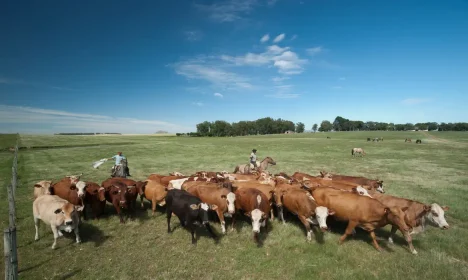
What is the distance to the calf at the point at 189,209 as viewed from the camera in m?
8.48

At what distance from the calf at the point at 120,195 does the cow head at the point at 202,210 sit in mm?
3488

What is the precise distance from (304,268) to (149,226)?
20.5 feet

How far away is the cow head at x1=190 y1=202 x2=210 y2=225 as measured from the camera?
27.6 feet

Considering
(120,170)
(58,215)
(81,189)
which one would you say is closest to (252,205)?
(58,215)

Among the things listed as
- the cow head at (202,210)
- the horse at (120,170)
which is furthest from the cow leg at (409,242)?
the horse at (120,170)

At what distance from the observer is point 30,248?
8.16 m

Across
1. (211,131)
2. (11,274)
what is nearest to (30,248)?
(11,274)

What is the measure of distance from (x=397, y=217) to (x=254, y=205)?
465cm

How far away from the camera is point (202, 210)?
8602 millimetres

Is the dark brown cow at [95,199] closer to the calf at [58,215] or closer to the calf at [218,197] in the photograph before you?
the calf at [58,215]

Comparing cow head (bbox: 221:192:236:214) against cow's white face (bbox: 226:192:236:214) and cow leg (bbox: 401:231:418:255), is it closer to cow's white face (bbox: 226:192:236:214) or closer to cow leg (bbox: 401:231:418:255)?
cow's white face (bbox: 226:192:236:214)

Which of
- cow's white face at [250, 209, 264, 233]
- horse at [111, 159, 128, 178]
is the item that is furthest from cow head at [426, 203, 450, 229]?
horse at [111, 159, 128, 178]

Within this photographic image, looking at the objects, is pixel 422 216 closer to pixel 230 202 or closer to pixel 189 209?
pixel 230 202

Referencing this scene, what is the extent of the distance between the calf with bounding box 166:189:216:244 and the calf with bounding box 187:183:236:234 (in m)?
0.60
